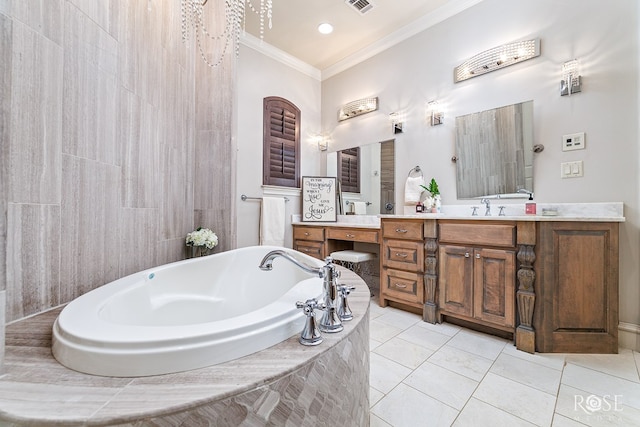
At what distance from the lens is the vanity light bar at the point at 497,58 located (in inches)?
A: 82.0

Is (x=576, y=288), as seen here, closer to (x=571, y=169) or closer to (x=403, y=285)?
(x=571, y=169)

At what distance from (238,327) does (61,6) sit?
139 centimetres

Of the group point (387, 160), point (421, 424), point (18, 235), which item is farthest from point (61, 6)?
point (387, 160)

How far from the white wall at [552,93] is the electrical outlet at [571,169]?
1.2 inches

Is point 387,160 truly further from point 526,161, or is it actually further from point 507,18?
point 507,18

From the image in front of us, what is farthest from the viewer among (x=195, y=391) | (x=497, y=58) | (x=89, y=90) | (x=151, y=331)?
(x=497, y=58)

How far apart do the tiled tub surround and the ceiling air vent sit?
286 cm

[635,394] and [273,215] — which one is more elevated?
[273,215]

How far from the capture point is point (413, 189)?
8.91 ft

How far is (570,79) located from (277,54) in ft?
9.26

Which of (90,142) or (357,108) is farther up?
(357,108)

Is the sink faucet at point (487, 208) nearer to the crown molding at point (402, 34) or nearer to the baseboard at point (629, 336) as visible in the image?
the baseboard at point (629, 336)

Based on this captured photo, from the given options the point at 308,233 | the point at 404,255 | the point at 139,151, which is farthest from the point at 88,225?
the point at 308,233

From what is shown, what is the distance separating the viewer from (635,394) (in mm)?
1298
